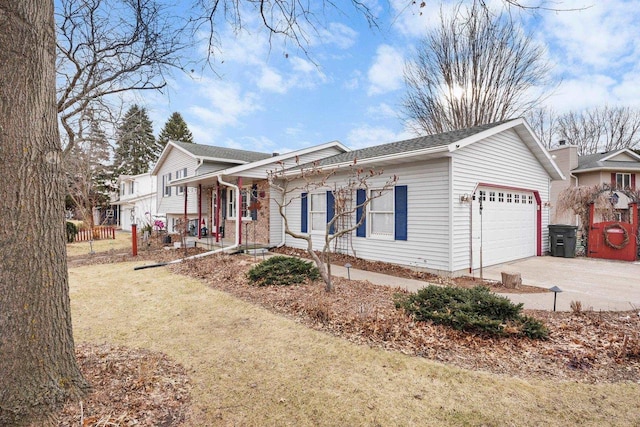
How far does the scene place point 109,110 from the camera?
13.0 metres

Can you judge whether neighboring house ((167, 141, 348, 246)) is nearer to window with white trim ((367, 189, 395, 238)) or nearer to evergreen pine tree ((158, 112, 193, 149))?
window with white trim ((367, 189, 395, 238))

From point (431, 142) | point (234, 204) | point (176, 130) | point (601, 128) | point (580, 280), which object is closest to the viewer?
point (580, 280)

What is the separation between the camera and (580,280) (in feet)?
24.0

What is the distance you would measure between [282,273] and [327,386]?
12.9ft

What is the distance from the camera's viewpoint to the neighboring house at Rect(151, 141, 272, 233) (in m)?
15.5

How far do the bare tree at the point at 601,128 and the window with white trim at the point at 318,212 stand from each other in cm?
2609

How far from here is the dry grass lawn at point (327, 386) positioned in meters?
2.52

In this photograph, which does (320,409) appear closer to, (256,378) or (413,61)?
(256,378)

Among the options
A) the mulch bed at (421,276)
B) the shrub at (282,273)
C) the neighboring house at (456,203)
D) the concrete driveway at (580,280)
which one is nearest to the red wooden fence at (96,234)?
the neighboring house at (456,203)

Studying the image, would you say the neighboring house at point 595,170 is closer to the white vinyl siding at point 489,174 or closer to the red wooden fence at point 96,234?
the white vinyl siding at point 489,174

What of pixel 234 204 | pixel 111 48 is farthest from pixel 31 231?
pixel 234 204

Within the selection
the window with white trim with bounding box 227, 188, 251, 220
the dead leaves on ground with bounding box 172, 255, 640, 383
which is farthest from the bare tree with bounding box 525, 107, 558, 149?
the dead leaves on ground with bounding box 172, 255, 640, 383

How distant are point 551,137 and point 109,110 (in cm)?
3309

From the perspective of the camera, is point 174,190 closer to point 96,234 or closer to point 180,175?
point 180,175
